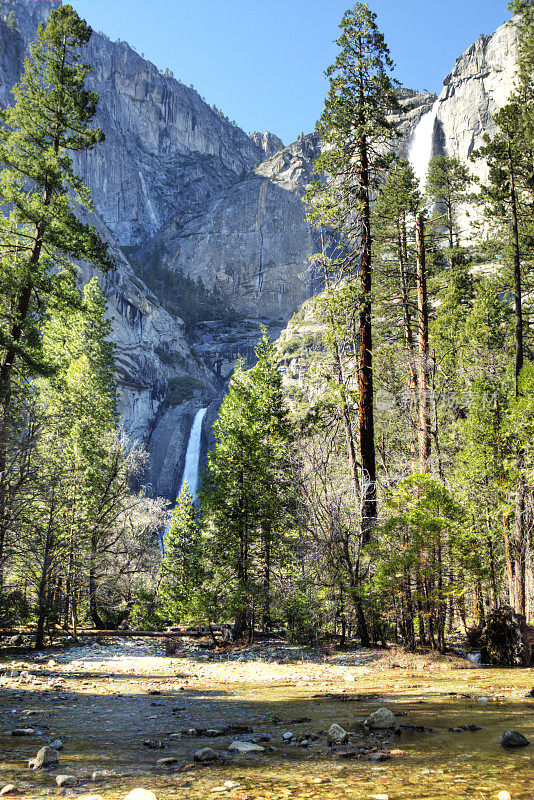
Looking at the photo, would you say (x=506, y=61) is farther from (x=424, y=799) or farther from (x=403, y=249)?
(x=424, y=799)

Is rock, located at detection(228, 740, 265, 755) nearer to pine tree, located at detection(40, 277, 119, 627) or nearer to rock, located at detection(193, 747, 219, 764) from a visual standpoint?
rock, located at detection(193, 747, 219, 764)

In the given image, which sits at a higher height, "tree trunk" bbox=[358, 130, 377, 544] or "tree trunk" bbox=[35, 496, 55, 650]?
"tree trunk" bbox=[358, 130, 377, 544]

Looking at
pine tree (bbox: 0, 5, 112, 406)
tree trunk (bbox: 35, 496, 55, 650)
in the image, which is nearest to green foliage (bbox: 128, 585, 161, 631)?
tree trunk (bbox: 35, 496, 55, 650)

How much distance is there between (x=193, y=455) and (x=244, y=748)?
71.9 meters

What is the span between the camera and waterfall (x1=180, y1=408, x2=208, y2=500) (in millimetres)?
70875

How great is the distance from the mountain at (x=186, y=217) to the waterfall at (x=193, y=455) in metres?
1.31

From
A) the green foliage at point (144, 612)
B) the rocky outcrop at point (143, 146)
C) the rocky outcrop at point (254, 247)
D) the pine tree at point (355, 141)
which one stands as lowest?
the green foliage at point (144, 612)

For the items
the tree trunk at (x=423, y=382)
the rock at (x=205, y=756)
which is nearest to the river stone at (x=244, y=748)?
the rock at (x=205, y=756)

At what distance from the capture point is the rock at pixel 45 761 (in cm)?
331

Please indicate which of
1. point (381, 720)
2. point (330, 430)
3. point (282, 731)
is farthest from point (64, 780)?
point (330, 430)

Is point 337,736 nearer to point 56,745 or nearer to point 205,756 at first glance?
point 205,756

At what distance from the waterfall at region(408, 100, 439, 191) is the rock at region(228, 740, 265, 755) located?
336ft

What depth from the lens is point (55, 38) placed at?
1401 centimetres

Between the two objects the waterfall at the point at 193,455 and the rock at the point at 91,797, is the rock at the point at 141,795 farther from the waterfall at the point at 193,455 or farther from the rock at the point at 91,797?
the waterfall at the point at 193,455
